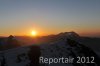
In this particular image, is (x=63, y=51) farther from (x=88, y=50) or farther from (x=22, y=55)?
(x=22, y=55)

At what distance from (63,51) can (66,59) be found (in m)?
2.01

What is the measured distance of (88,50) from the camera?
32875mm

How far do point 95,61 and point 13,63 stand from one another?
11.5 metres

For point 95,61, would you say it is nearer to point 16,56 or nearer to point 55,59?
point 55,59

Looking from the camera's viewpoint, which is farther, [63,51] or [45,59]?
[63,51]

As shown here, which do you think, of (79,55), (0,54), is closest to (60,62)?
(79,55)

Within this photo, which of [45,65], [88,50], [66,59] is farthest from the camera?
[88,50]

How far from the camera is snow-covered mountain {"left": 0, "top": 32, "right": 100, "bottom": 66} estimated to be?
29.0 metres

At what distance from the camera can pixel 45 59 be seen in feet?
96.9

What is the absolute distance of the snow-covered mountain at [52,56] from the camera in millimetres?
29047

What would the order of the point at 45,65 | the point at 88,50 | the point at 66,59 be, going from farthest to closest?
the point at 88,50, the point at 66,59, the point at 45,65

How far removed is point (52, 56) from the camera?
30.2m

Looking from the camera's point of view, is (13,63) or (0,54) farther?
(0,54)

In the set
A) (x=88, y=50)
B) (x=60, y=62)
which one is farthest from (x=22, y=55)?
(x=88, y=50)
